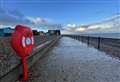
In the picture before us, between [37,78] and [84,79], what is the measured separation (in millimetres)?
1473

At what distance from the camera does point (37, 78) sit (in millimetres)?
5934

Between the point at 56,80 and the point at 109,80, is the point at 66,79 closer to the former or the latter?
the point at 56,80

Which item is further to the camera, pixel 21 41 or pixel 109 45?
pixel 109 45

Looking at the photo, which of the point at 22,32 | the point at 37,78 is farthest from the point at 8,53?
the point at 22,32

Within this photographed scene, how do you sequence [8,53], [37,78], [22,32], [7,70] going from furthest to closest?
[8,53] < [37,78] < [22,32] < [7,70]

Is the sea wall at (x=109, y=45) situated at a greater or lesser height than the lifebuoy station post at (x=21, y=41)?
lesser

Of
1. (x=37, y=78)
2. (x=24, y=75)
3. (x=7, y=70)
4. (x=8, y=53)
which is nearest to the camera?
(x=7, y=70)

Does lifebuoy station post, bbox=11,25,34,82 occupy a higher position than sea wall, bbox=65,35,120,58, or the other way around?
lifebuoy station post, bbox=11,25,34,82

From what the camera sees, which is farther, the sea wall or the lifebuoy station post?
the sea wall

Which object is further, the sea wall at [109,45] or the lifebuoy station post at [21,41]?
the sea wall at [109,45]

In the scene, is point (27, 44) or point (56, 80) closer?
point (27, 44)

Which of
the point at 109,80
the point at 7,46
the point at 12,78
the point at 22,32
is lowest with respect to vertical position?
the point at 109,80

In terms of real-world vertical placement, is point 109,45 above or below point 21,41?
below

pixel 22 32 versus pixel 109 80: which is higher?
pixel 22 32
